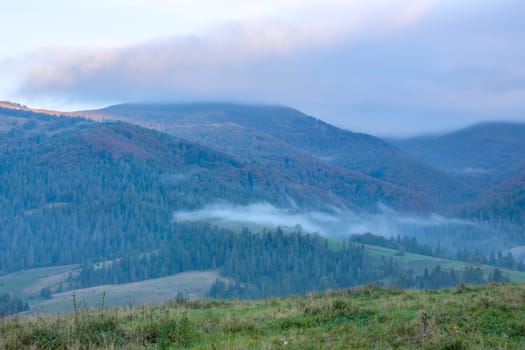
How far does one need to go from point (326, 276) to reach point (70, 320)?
156 metres

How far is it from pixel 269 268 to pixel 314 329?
164113 millimetres

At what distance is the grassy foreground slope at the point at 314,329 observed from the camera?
48.4ft

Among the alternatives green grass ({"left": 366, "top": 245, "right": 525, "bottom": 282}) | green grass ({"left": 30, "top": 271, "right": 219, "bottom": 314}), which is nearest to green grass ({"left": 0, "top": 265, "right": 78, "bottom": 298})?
green grass ({"left": 30, "top": 271, "right": 219, "bottom": 314})

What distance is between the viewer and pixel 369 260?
18288 centimetres

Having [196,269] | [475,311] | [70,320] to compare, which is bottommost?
[196,269]

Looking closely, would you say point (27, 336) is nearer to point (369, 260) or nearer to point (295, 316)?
point (295, 316)

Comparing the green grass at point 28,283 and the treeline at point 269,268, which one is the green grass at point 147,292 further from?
the green grass at point 28,283

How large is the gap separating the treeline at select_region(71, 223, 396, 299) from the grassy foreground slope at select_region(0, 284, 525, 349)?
135m

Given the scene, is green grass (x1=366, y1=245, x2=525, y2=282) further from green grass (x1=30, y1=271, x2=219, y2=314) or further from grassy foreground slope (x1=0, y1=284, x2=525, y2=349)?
grassy foreground slope (x1=0, y1=284, x2=525, y2=349)

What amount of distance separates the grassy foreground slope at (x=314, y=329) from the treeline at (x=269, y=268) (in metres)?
135

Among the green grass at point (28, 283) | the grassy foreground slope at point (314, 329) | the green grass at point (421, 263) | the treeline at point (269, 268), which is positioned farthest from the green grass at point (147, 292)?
the grassy foreground slope at point (314, 329)

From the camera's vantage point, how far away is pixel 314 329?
17062 mm

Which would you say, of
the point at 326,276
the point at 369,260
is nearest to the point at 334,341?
the point at 326,276

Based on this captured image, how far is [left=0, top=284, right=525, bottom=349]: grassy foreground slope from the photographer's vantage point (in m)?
14.8
